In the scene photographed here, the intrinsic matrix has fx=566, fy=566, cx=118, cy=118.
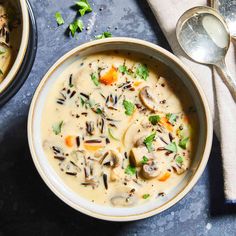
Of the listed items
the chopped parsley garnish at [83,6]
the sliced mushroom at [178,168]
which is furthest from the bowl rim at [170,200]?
the chopped parsley garnish at [83,6]

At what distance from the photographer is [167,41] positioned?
73.7 inches

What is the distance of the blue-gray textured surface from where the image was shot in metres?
1.84

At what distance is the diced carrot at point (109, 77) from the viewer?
1.67 m

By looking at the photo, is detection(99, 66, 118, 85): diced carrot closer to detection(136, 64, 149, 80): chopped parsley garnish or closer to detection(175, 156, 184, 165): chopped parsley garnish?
detection(136, 64, 149, 80): chopped parsley garnish

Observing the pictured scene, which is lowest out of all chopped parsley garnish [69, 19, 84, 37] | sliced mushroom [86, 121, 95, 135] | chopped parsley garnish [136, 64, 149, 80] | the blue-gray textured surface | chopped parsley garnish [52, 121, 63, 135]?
the blue-gray textured surface

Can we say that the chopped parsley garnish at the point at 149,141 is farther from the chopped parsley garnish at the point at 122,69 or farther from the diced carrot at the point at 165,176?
the chopped parsley garnish at the point at 122,69

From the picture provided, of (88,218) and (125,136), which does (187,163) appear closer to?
(125,136)

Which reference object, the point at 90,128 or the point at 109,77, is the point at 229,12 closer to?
the point at 109,77

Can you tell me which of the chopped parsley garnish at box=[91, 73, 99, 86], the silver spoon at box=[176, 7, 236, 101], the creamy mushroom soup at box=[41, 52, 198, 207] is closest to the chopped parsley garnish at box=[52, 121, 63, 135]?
the creamy mushroom soup at box=[41, 52, 198, 207]

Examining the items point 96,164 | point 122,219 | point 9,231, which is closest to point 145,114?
point 96,164

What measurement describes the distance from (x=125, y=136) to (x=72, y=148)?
16 centimetres

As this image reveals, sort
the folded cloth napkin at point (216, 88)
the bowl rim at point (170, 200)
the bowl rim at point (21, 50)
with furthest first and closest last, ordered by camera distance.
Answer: the folded cloth napkin at point (216, 88) < the bowl rim at point (21, 50) < the bowl rim at point (170, 200)

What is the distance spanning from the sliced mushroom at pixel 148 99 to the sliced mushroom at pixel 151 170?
165 mm

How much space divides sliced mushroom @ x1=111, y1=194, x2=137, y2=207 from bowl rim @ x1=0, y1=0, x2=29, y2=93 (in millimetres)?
467
